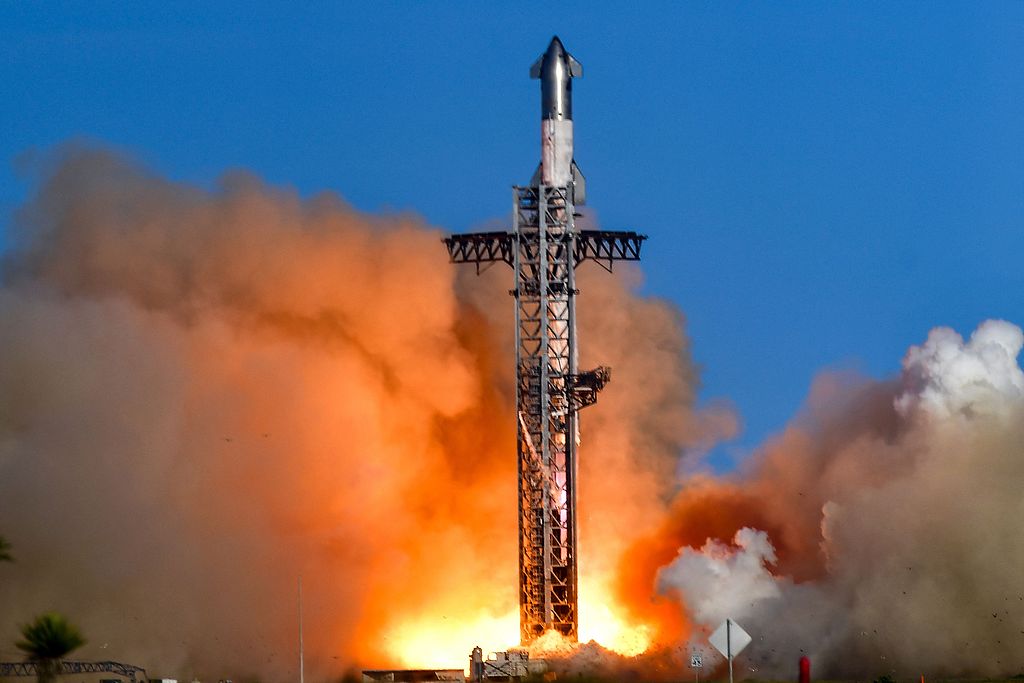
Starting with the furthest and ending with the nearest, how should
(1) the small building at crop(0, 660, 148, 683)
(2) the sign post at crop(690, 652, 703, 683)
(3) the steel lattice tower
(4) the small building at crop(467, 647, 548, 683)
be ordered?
(3) the steel lattice tower, (1) the small building at crop(0, 660, 148, 683), (4) the small building at crop(467, 647, 548, 683), (2) the sign post at crop(690, 652, 703, 683)

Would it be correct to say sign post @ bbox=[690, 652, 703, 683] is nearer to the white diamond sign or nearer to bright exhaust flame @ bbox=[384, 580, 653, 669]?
bright exhaust flame @ bbox=[384, 580, 653, 669]

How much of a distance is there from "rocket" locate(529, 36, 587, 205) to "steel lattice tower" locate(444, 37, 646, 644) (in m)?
0.03

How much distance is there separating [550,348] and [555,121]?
21.4ft

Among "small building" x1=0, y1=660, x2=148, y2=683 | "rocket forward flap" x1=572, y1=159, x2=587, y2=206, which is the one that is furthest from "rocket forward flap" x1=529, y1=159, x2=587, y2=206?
"small building" x1=0, y1=660, x2=148, y2=683

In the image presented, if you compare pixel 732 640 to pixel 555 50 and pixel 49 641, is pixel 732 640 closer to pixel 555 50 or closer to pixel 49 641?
pixel 49 641

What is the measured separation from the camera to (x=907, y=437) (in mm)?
64562

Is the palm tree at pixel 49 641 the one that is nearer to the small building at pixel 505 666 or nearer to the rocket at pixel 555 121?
the small building at pixel 505 666

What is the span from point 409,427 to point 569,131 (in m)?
10.1

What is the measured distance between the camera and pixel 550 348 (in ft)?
213

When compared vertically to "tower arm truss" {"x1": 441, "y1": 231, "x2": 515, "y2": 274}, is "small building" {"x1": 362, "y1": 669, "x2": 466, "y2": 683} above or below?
below

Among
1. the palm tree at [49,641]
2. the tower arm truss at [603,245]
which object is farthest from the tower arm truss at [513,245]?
the palm tree at [49,641]

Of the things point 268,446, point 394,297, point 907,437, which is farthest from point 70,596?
point 907,437

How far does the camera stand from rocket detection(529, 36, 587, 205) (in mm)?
65250

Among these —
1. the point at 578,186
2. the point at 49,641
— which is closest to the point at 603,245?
the point at 578,186
